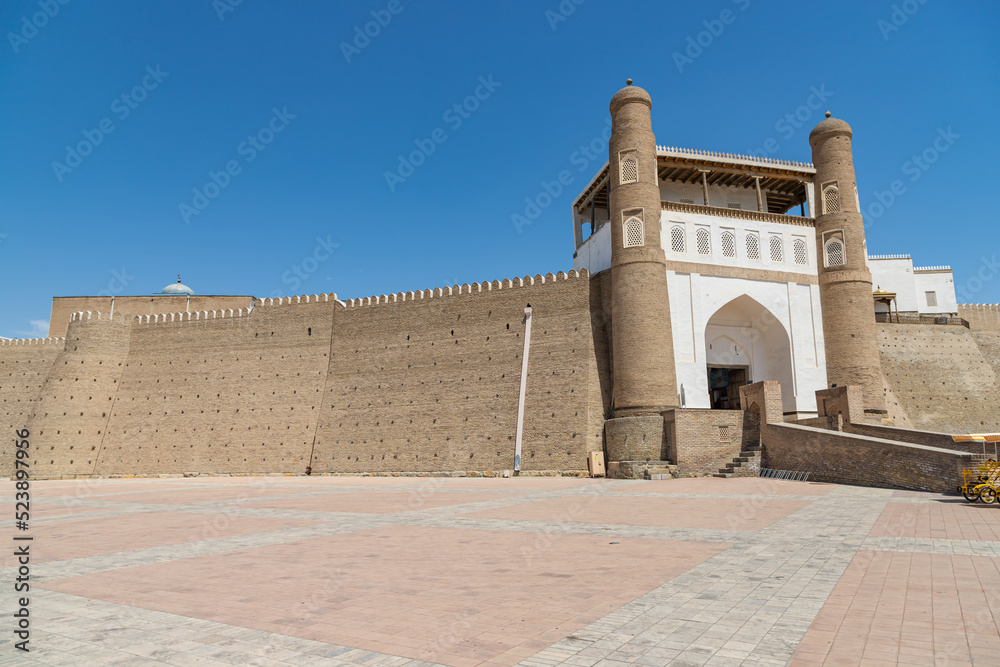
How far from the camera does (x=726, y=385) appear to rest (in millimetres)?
27156

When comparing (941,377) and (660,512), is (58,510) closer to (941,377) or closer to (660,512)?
(660,512)

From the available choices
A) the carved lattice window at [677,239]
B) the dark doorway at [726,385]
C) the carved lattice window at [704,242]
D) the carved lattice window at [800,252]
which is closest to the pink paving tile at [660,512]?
the carved lattice window at [677,239]

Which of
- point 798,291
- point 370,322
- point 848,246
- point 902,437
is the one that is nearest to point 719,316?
point 798,291

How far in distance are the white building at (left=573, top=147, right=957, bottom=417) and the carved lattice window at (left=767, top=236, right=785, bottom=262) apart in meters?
0.04

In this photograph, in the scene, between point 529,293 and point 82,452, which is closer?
point 529,293

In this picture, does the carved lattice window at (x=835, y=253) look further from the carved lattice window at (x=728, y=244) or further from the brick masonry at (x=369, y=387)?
the brick masonry at (x=369, y=387)

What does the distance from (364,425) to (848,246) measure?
1939 centimetres

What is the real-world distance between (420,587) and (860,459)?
40.1ft

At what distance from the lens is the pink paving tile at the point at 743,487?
12.5m

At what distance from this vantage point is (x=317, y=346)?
2681cm

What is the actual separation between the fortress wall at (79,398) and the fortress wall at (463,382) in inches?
429

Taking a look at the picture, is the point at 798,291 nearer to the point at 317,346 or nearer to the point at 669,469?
the point at 669,469

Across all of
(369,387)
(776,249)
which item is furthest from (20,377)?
(776,249)

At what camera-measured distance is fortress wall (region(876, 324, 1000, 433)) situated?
84.2 ft
